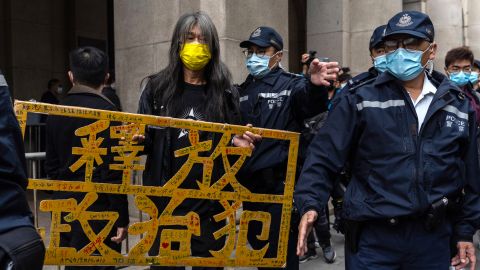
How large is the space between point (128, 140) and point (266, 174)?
109cm

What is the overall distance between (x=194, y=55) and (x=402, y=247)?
5.82ft

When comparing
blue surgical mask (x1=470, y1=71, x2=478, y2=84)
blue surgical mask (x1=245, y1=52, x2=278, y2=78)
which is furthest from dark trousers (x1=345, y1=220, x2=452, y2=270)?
blue surgical mask (x1=470, y1=71, x2=478, y2=84)

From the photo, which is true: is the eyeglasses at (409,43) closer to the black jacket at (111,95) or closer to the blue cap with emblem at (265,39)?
the blue cap with emblem at (265,39)

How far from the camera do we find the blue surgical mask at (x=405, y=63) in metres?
3.12

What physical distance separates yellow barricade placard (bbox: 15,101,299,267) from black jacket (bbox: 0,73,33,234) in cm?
101

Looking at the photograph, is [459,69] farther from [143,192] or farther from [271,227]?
[143,192]

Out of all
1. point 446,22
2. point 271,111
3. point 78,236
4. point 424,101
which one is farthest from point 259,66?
point 446,22

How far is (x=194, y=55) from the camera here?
353 cm

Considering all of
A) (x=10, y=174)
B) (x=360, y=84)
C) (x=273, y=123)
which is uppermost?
(x=360, y=84)

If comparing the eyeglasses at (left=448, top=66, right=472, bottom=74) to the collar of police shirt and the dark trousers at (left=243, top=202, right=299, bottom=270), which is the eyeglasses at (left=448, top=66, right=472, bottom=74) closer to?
the collar of police shirt

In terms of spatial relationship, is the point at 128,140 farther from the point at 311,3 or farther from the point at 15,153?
the point at 311,3

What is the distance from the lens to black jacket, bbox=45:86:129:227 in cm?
331

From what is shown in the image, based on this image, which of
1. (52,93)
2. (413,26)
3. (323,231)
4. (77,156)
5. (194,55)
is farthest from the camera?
(52,93)

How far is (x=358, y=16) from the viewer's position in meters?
10.9
